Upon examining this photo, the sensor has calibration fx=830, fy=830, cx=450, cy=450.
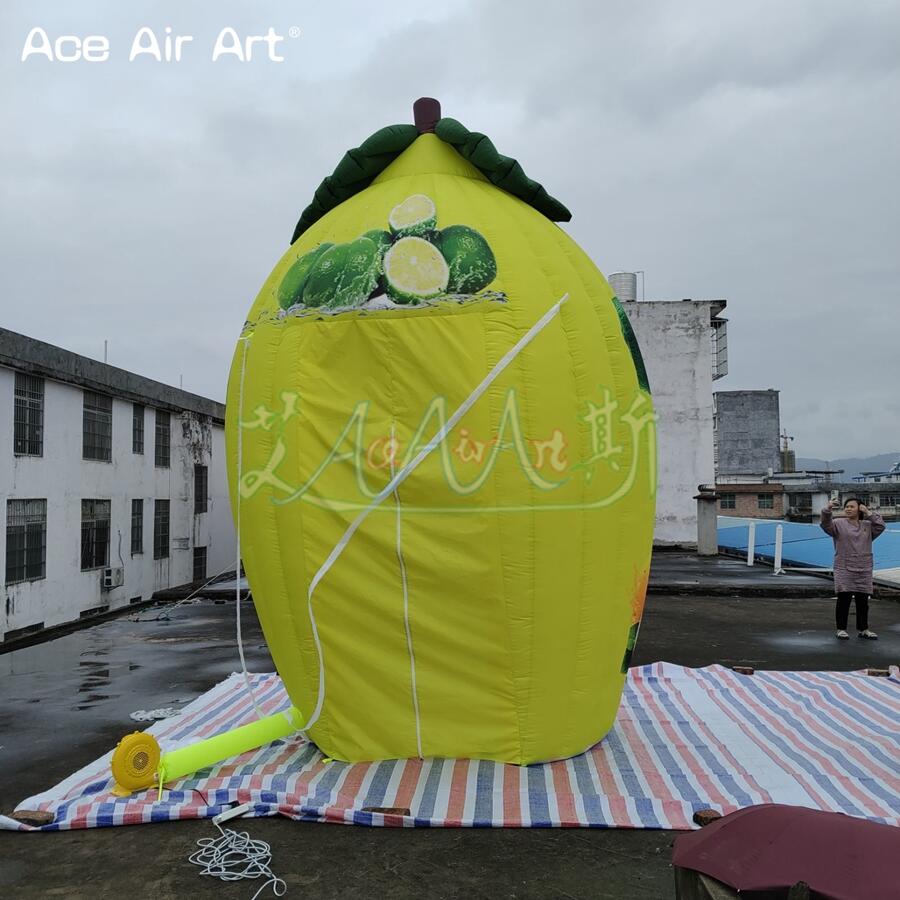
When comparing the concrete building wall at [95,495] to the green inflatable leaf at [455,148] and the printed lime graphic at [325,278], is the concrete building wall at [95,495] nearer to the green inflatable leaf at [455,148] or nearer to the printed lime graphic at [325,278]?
the green inflatable leaf at [455,148]

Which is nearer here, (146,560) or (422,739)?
(422,739)

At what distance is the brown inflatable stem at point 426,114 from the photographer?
610 cm

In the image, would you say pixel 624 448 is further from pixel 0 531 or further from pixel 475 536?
pixel 0 531

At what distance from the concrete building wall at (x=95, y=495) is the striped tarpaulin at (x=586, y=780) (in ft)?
31.9

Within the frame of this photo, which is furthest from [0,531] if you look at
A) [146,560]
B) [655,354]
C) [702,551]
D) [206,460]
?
[655,354]

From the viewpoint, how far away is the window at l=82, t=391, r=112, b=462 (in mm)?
16938

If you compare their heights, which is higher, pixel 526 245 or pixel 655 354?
pixel 655 354

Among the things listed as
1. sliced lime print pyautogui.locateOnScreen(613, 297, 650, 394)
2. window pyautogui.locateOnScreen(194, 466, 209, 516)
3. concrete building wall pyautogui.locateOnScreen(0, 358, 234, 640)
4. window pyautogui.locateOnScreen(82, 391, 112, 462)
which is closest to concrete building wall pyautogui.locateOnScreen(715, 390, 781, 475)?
window pyautogui.locateOnScreen(194, 466, 209, 516)

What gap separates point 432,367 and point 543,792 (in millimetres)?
2655

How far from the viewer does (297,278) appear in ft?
18.2

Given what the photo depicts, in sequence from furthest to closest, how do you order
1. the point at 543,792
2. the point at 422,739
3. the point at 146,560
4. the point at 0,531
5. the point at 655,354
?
1. the point at 655,354
2. the point at 146,560
3. the point at 0,531
4. the point at 422,739
5. the point at 543,792

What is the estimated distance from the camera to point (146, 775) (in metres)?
5.00

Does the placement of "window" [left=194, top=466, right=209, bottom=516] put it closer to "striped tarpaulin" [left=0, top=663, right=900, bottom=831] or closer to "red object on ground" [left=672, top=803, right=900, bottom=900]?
"striped tarpaulin" [left=0, top=663, right=900, bottom=831]

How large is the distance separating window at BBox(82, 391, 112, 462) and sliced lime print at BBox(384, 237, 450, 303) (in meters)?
13.5
